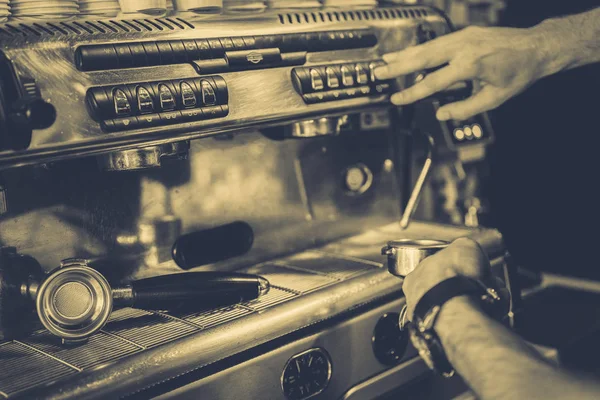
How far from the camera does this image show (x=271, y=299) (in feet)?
4.05

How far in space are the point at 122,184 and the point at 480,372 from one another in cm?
74

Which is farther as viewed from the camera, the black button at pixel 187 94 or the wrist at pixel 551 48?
the wrist at pixel 551 48

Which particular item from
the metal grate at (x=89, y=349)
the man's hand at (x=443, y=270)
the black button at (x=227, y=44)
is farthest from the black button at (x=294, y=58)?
A: the metal grate at (x=89, y=349)

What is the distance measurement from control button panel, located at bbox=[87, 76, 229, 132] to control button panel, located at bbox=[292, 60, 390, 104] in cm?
18

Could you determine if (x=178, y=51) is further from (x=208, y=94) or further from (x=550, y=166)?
(x=550, y=166)

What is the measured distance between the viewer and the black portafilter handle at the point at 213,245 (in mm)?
1329

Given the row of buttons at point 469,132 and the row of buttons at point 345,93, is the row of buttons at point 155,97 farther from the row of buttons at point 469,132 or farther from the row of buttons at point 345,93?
the row of buttons at point 469,132

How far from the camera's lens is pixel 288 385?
115cm

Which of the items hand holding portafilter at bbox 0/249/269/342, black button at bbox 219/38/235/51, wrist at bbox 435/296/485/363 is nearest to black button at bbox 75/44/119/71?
black button at bbox 219/38/235/51

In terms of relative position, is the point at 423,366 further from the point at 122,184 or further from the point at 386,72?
the point at 122,184

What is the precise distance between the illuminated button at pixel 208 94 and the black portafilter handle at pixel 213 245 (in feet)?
A: 1.07

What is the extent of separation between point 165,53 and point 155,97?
0.09 m

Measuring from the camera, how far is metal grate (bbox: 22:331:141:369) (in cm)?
100

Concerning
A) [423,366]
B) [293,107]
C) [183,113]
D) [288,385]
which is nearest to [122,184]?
[183,113]
